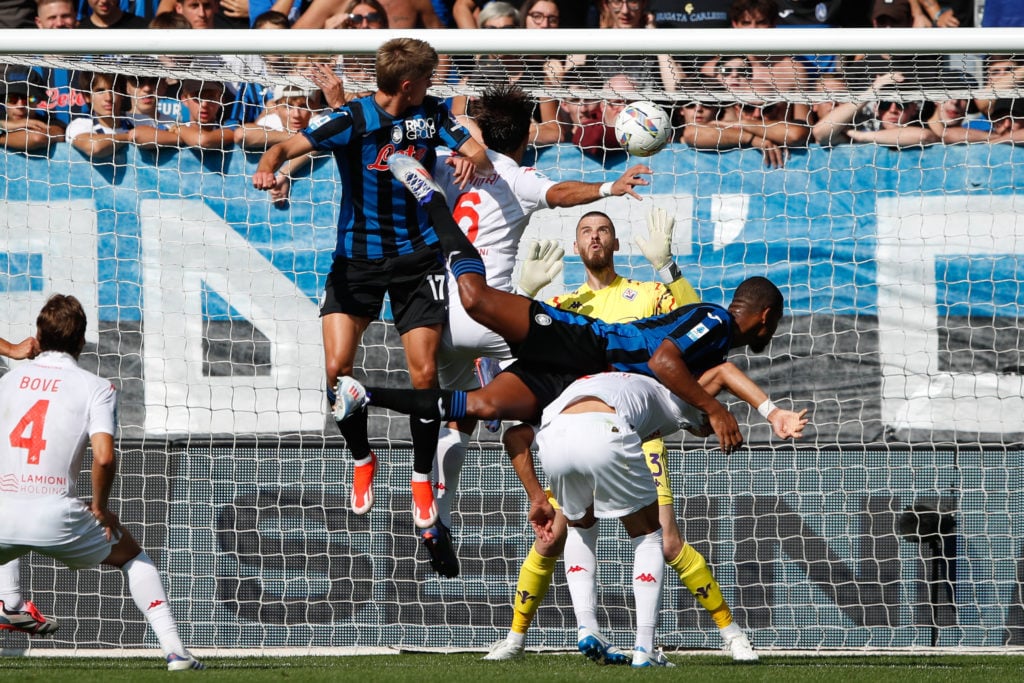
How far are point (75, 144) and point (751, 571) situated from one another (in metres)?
5.19

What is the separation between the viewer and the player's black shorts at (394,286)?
22.4 feet

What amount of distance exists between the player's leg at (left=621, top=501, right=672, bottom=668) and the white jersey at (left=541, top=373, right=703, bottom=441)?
0.45m

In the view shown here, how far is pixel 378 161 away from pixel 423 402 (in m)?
1.25

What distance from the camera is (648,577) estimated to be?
21.9 ft

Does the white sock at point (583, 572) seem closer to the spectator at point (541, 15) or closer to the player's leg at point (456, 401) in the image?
the player's leg at point (456, 401)

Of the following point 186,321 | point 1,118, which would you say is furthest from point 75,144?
point 186,321

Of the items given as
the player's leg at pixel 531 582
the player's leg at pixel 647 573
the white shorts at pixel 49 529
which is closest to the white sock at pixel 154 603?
the white shorts at pixel 49 529

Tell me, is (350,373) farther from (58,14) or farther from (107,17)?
(58,14)

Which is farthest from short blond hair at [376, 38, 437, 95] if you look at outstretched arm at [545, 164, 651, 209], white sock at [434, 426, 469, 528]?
white sock at [434, 426, 469, 528]

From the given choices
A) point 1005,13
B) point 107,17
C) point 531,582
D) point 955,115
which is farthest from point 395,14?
point 531,582

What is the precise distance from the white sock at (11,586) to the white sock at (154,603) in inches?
31.0

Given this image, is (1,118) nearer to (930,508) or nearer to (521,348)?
(521,348)

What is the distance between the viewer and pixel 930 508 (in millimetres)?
8469

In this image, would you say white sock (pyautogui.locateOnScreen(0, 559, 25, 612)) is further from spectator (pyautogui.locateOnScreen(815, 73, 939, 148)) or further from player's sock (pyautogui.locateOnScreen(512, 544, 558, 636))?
spectator (pyautogui.locateOnScreen(815, 73, 939, 148))
